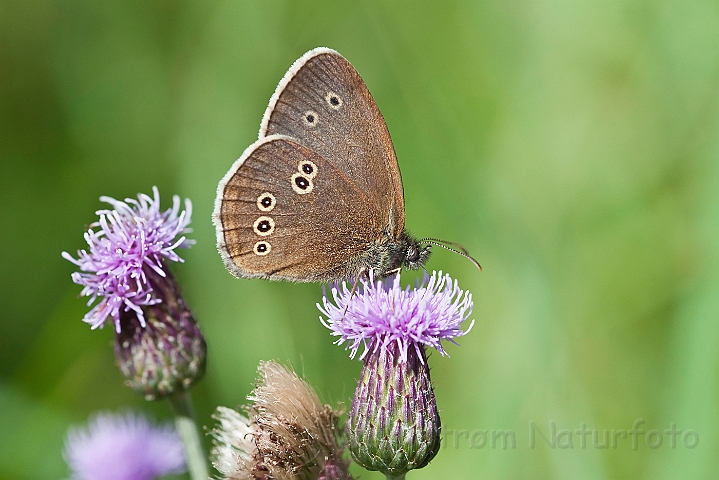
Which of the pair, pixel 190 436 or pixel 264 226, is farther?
pixel 264 226

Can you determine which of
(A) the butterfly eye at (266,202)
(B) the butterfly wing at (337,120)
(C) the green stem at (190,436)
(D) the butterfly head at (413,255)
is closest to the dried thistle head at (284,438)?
(C) the green stem at (190,436)

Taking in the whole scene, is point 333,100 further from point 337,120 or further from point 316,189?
point 316,189

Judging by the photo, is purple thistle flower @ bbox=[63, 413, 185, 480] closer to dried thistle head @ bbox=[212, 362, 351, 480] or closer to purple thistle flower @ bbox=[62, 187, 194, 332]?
purple thistle flower @ bbox=[62, 187, 194, 332]

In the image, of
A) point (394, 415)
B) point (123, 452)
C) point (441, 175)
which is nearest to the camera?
point (394, 415)

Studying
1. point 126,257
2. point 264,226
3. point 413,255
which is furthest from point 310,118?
point 126,257

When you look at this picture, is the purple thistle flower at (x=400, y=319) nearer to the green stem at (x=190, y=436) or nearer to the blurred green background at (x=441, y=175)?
the green stem at (x=190, y=436)

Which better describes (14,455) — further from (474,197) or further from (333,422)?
(474,197)
